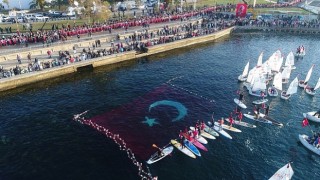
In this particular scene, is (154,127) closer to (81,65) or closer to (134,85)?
(134,85)

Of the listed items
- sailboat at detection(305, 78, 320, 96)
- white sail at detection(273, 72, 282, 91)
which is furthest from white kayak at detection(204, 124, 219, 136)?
sailboat at detection(305, 78, 320, 96)

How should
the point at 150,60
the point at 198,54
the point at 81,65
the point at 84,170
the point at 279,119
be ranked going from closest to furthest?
the point at 84,170, the point at 279,119, the point at 81,65, the point at 150,60, the point at 198,54

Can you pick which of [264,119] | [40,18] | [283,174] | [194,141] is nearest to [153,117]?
[194,141]

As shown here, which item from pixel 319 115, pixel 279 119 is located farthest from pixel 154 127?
pixel 319 115

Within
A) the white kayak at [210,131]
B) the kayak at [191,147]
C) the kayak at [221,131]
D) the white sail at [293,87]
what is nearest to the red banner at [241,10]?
the white sail at [293,87]

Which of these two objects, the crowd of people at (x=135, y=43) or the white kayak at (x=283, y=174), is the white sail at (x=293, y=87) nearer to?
the white kayak at (x=283, y=174)

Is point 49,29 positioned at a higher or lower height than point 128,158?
higher

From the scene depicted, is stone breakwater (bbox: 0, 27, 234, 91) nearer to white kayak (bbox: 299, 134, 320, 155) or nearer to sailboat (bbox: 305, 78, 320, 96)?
sailboat (bbox: 305, 78, 320, 96)
